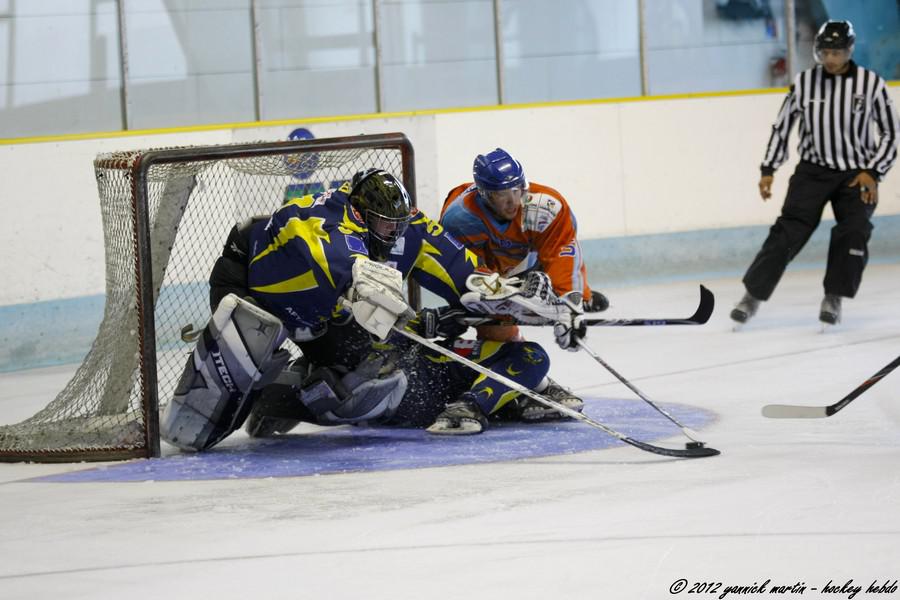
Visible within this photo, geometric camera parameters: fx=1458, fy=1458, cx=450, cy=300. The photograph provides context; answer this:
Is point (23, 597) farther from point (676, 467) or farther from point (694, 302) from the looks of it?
point (694, 302)

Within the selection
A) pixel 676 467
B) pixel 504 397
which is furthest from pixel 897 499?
Result: pixel 504 397

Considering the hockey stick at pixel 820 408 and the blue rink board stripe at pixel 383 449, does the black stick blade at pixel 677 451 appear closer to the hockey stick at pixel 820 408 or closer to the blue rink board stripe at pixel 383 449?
the blue rink board stripe at pixel 383 449

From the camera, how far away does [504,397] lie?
4.24 meters

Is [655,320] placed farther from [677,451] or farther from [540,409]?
[677,451]

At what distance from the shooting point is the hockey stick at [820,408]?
12.8 ft

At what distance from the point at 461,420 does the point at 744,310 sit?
7.90ft

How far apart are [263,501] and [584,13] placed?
5.32m

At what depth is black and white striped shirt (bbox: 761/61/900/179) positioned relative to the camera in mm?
6305

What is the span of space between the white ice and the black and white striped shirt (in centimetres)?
206

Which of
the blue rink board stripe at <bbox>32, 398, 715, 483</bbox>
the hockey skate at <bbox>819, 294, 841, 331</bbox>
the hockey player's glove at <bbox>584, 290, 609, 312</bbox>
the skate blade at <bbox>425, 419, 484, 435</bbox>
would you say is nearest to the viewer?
the blue rink board stripe at <bbox>32, 398, 715, 483</bbox>

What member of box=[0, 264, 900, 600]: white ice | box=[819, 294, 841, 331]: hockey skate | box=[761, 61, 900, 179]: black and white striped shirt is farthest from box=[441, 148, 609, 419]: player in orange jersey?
box=[761, 61, 900, 179]: black and white striped shirt

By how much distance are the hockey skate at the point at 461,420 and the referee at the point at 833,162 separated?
7.58 feet

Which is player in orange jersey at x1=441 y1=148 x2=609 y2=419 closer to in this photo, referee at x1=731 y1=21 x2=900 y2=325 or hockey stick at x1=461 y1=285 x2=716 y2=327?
hockey stick at x1=461 y1=285 x2=716 y2=327

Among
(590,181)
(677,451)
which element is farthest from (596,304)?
(590,181)
